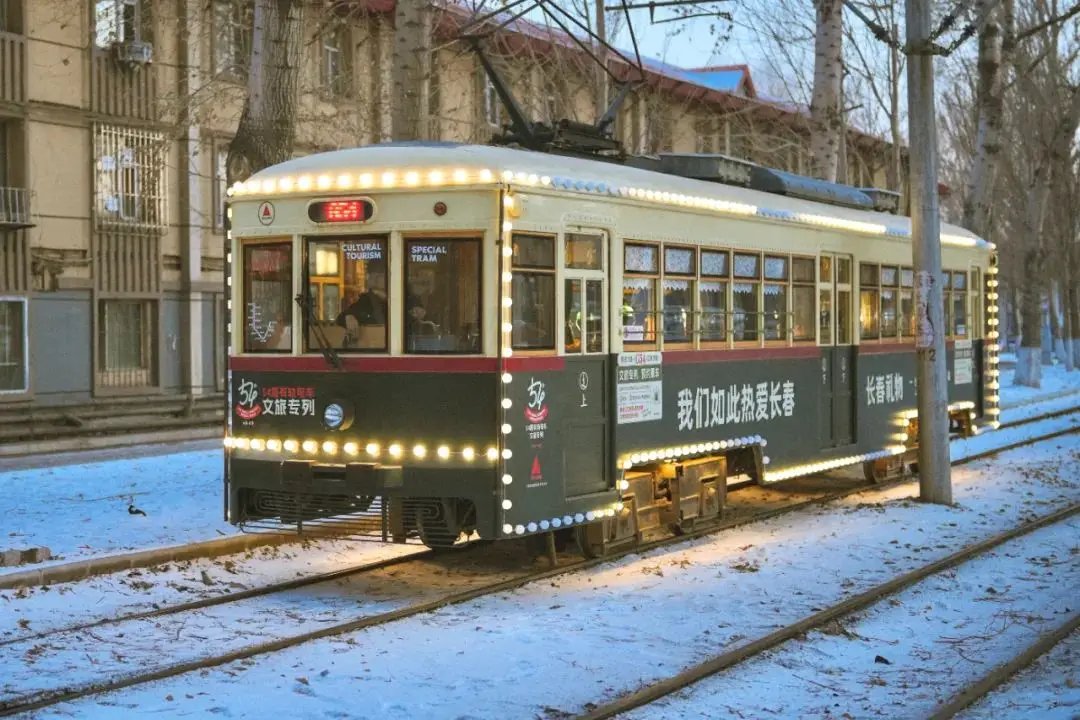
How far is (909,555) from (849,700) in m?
4.67

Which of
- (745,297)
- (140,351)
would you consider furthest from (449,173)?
(140,351)

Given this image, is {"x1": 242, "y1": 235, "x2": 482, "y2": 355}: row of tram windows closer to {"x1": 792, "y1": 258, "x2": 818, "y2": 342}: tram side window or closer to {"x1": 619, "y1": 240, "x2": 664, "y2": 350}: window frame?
{"x1": 619, "y1": 240, "x2": 664, "y2": 350}: window frame

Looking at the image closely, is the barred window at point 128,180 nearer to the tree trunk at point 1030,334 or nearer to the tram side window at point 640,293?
the tram side window at point 640,293

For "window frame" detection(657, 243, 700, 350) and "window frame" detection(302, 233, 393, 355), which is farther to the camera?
"window frame" detection(657, 243, 700, 350)

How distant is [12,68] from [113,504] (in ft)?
47.0

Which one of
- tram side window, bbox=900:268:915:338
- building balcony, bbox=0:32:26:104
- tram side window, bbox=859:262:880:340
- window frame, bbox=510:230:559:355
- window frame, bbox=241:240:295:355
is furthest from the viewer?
building balcony, bbox=0:32:26:104

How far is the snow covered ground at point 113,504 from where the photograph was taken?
11688 mm

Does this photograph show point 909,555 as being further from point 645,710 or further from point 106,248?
point 106,248

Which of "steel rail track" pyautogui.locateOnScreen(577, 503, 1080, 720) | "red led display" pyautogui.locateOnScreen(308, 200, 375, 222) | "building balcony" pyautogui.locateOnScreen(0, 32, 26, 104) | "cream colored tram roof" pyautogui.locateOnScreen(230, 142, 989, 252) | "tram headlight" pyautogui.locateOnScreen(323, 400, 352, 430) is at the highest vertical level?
"building balcony" pyautogui.locateOnScreen(0, 32, 26, 104)

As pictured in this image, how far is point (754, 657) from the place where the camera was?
8180 mm

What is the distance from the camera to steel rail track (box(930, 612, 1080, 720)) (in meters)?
7.13

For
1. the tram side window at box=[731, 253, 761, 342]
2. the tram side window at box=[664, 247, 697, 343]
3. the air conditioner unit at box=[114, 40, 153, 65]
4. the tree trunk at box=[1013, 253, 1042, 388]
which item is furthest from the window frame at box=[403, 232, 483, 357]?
the tree trunk at box=[1013, 253, 1042, 388]

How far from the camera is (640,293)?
11297 mm

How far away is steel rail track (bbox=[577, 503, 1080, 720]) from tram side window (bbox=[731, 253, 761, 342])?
2.76 metres
